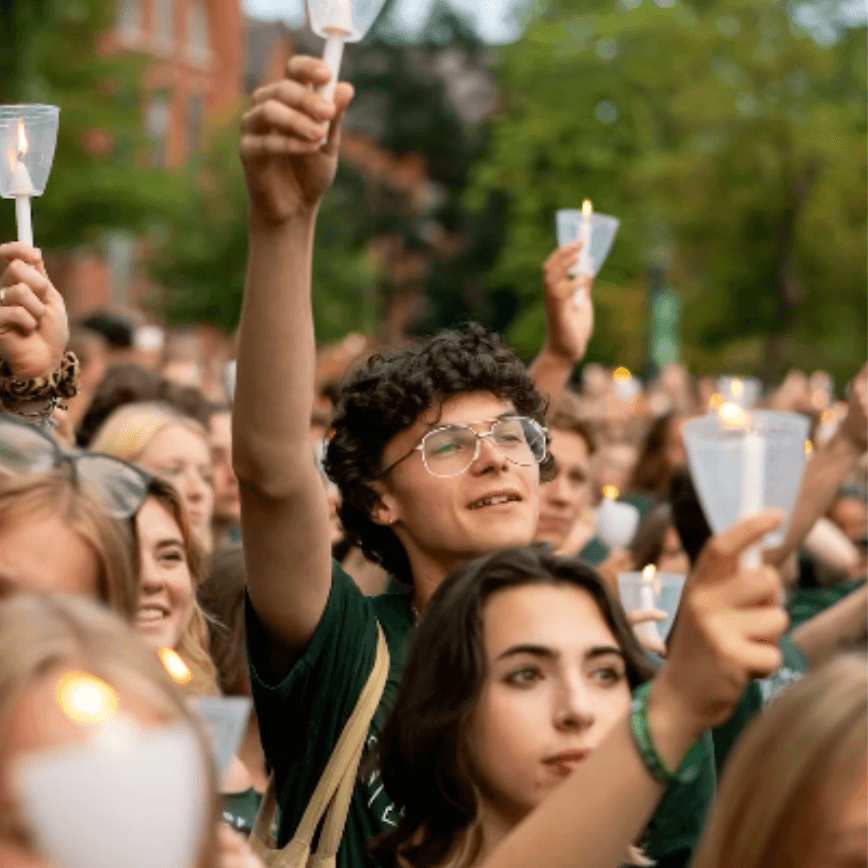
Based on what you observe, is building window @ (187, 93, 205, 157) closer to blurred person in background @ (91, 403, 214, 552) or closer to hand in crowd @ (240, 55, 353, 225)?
blurred person in background @ (91, 403, 214, 552)

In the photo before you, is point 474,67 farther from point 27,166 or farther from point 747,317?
point 27,166

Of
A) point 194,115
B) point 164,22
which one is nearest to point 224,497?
point 164,22

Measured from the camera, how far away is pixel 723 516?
1982 mm

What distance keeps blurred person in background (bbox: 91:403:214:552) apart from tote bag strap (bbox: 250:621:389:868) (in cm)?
252

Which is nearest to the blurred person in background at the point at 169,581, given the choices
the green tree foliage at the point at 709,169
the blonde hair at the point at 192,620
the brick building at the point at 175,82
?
the blonde hair at the point at 192,620

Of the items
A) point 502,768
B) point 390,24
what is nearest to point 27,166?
point 502,768

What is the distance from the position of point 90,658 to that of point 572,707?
41.7 inches

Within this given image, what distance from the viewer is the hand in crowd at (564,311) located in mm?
4938

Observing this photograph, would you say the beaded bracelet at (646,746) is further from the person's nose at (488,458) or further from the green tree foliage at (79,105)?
the green tree foliage at (79,105)

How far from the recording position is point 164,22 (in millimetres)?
55250

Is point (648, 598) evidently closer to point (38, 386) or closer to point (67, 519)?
point (38, 386)

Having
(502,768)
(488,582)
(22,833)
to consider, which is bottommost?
(502,768)

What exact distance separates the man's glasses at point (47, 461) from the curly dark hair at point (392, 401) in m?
1.09

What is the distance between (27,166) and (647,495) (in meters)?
5.89
